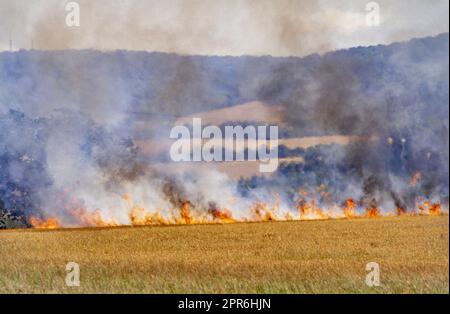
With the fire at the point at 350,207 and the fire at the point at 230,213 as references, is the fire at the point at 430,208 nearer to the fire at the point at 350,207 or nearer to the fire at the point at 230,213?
the fire at the point at 230,213

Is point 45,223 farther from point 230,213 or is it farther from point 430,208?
point 430,208

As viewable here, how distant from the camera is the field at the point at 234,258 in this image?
20734 millimetres

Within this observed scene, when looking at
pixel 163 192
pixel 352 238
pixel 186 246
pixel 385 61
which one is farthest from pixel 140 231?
pixel 385 61

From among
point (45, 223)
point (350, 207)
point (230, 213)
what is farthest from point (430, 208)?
point (45, 223)

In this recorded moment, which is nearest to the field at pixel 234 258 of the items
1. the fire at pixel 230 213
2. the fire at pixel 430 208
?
the fire at pixel 230 213

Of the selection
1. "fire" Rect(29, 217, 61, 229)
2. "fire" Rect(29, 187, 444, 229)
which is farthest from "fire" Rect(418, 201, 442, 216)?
"fire" Rect(29, 217, 61, 229)

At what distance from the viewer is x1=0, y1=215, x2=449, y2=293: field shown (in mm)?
20734

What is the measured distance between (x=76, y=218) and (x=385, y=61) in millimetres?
16928

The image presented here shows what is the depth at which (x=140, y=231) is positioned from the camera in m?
35.4

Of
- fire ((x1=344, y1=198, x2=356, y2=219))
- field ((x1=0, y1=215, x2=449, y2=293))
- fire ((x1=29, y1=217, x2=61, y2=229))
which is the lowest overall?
field ((x1=0, y1=215, x2=449, y2=293))

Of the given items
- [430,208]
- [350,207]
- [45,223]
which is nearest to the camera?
[45,223]

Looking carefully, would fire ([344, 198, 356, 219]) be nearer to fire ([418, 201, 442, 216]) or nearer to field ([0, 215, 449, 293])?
field ([0, 215, 449, 293])

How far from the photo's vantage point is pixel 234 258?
1024 inches

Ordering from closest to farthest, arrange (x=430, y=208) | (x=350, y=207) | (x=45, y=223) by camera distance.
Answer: (x=45, y=223) → (x=350, y=207) → (x=430, y=208)
